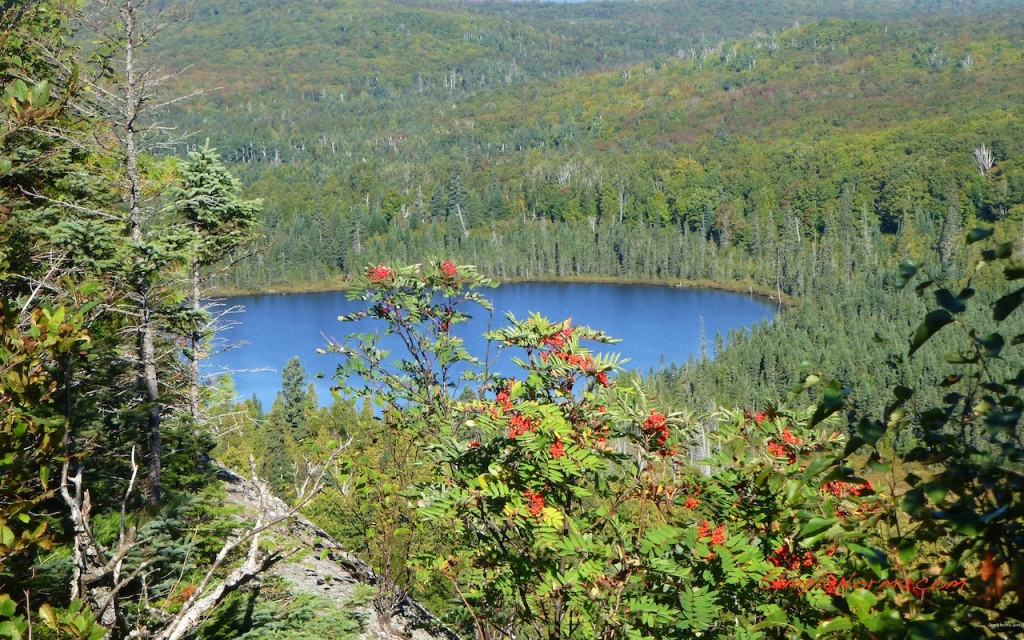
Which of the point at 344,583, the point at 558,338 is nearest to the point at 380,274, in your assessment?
the point at 558,338

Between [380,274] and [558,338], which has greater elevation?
[380,274]

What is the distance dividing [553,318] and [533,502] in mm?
74451

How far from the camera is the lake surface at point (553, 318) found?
217 ft

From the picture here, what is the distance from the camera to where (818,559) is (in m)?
4.03

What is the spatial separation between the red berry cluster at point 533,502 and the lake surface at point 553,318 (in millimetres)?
52857

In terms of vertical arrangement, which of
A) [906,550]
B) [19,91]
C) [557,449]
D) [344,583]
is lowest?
[344,583]

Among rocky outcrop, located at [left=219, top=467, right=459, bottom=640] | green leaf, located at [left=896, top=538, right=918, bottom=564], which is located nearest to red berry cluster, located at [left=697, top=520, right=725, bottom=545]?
green leaf, located at [left=896, top=538, right=918, bottom=564]

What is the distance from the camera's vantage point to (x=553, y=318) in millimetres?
78812

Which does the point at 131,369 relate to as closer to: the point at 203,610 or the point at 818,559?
the point at 203,610

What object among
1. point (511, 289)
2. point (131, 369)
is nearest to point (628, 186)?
point (511, 289)

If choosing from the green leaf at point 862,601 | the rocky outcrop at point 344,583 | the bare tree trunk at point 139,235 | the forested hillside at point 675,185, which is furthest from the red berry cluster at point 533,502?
the forested hillside at point 675,185

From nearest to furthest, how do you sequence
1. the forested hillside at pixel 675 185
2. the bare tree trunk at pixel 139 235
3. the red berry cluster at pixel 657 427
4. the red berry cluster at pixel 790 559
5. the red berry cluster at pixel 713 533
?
1. the red berry cluster at pixel 713 533
2. the red berry cluster at pixel 790 559
3. the red berry cluster at pixel 657 427
4. the bare tree trunk at pixel 139 235
5. the forested hillside at pixel 675 185

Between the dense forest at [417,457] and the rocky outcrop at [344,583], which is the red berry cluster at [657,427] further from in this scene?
the rocky outcrop at [344,583]

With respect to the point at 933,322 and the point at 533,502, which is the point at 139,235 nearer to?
the point at 533,502
